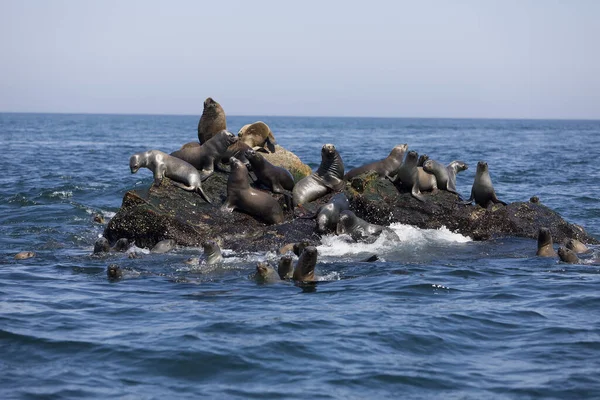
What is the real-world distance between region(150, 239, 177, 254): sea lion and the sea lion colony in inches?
1.5

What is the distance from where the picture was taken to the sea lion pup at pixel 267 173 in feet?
44.0

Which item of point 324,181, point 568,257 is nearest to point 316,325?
point 568,257

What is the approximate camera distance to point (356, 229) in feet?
41.1

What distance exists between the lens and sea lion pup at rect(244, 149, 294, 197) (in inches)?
527

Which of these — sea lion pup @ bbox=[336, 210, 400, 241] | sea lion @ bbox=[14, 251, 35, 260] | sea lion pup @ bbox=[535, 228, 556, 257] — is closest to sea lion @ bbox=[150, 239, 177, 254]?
sea lion @ bbox=[14, 251, 35, 260]

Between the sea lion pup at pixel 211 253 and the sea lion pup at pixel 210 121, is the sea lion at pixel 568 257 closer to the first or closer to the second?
the sea lion pup at pixel 211 253

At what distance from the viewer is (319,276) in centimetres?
1023

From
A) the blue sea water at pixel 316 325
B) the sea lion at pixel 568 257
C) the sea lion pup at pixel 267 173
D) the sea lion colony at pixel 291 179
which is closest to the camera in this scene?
the blue sea water at pixel 316 325

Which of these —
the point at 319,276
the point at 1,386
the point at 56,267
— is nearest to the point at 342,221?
the point at 319,276

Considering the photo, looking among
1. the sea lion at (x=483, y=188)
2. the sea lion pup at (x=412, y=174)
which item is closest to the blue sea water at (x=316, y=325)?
the sea lion pup at (x=412, y=174)

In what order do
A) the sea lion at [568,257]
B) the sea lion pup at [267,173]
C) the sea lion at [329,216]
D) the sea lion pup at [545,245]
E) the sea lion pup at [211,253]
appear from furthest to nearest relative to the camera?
the sea lion pup at [267,173] < the sea lion at [329,216] < the sea lion pup at [545,245] < the sea lion at [568,257] < the sea lion pup at [211,253]

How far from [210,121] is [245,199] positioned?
318cm

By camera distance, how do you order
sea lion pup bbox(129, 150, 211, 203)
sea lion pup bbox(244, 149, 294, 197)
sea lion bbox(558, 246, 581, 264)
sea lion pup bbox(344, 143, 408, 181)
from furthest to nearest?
1. sea lion pup bbox(344, 143, 408, 181)
2. sea lion pup bbox(244, 149, 294, 197)
3. sea lion pup bbox(129, 150, 211, 203)
4. sea lion bbox(558, 246, 581, 264)

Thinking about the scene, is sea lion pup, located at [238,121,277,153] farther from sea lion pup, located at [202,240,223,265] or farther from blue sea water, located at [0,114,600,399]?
sea lion pup, located at [202,240,223,265]
